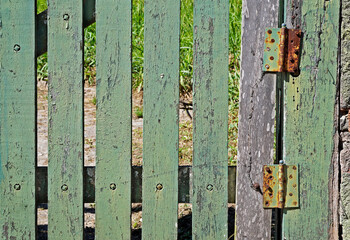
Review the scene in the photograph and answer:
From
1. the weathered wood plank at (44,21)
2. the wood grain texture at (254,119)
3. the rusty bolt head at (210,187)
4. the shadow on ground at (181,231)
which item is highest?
the weathered wood plank at (44,21)

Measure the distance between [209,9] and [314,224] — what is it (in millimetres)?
1038

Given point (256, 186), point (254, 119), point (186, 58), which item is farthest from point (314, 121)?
point (186, 58)

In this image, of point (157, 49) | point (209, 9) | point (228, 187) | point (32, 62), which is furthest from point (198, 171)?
point (32, 62)

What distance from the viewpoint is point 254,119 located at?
7.36 feet

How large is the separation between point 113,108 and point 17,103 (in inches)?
15.9

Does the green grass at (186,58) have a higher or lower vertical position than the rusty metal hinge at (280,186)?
higher

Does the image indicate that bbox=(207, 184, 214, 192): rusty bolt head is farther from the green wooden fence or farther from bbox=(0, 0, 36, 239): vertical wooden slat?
bbox=(0, 0, 36, 239): vertical wooden slat

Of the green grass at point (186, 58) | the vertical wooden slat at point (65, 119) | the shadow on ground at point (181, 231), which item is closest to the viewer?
the vertical wooden slat at point (65, 119)

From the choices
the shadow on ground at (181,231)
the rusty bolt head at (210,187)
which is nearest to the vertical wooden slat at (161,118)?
the rusty bolt head at (210,187)

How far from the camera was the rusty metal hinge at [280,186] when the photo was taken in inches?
88.8

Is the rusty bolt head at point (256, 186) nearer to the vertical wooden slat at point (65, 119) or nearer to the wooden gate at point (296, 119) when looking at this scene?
the wooden gate at point (296, 119)

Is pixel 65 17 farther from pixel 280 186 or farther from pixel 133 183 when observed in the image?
pixel 280 186

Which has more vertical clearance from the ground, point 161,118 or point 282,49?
point 282,49

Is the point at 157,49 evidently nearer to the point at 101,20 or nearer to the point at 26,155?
the point at 101,20
